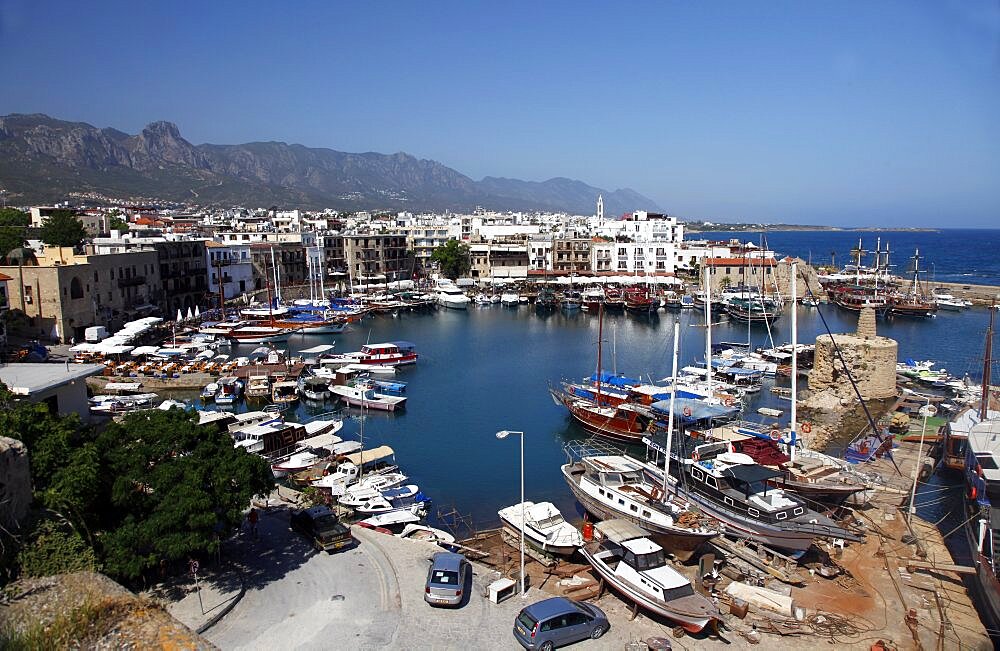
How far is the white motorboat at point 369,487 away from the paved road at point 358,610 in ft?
14.8

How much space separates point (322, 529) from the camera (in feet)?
49.0

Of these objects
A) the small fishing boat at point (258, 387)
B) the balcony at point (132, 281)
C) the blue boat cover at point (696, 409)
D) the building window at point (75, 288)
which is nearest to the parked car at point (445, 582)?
the blue boat cover at point (696, 409)

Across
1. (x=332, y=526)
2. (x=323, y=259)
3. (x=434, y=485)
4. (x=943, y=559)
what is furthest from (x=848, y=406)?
(x=323, y=259)

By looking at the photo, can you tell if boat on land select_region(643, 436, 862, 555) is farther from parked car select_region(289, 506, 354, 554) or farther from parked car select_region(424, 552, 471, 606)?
parked car select_region(289, 506, 354, 554)

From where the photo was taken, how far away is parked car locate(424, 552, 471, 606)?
491 inches

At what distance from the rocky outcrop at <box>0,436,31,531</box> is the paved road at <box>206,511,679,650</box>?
367 cm

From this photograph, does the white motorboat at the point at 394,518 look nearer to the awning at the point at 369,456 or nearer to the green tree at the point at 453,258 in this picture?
the awning at the point at 369,456

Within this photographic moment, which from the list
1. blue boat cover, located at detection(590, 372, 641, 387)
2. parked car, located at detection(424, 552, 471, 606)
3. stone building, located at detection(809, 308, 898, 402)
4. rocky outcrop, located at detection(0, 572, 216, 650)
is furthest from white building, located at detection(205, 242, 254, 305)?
rocky outcrop, located at detection(0, 572, 216, 650)

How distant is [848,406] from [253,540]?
26622 mm

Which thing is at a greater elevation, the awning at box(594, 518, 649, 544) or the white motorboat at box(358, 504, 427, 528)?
the awning at box(594, 518, 649, 544)

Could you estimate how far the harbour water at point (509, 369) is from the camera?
76.8 ft

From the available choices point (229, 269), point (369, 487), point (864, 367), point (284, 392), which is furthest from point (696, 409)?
point (229, 269)

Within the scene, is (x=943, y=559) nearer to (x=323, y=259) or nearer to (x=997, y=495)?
(x=997, y=495)

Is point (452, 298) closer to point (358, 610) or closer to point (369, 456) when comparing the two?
point (369, 456)
